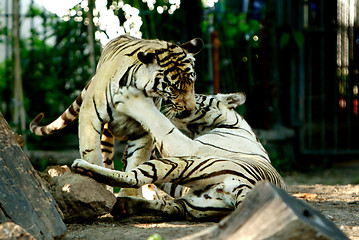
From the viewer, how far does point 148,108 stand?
156 inches

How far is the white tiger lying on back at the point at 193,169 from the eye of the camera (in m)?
3.48

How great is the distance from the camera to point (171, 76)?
392 centimetres

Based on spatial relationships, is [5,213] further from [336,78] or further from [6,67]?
[336,78]

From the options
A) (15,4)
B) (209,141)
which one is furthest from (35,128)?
(15,4)

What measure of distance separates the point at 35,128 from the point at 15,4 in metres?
3.77

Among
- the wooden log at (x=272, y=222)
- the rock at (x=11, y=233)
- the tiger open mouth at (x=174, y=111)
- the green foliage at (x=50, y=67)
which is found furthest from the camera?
the green foliage at (x=50, y=67)

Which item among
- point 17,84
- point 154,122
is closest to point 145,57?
point 154,122

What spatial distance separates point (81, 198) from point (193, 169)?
2.39 feet

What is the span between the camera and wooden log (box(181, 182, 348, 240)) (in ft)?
6.48

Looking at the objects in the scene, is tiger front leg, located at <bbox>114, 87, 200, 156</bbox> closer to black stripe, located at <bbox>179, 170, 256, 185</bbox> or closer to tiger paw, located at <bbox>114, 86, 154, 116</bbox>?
tiger paw, located at <bbox>114, 86, 154, 116</bbox>

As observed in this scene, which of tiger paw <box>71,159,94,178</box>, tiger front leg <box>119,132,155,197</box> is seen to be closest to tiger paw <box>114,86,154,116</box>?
tiger front leg <box>119,132,155,197</box>

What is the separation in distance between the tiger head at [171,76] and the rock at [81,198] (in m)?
0.85

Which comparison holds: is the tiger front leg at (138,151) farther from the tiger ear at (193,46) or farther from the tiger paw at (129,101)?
the tiger ear at (193,46)

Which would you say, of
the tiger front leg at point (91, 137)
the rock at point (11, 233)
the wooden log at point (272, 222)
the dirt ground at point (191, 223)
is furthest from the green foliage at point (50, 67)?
the wooden log at point (272, 222)
